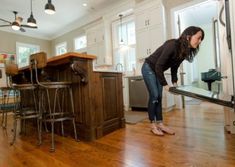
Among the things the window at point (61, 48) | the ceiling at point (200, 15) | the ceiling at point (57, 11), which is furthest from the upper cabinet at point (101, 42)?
the ceiling at point (200, 15)

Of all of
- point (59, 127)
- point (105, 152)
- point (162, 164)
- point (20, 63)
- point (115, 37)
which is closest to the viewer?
point (162, 164)

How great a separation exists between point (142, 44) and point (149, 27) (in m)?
0.45

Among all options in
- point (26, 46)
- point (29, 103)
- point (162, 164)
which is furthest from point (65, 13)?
point (162, 164)

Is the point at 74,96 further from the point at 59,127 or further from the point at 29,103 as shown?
the point at 29,103

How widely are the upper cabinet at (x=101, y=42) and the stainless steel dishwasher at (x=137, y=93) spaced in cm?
168

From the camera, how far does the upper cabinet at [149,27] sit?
4062 mm

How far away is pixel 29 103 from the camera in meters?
3.21

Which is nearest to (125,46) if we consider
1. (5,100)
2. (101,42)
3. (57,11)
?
(101,42)

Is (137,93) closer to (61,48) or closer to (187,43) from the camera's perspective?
(187,43)

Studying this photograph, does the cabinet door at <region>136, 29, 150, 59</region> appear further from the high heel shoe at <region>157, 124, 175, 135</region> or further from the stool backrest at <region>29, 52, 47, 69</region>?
the stool backrest at <region>29, 52, 47, 69</region>

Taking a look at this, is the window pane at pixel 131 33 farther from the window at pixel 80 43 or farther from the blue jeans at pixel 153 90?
the blue jeans at pixel 153 90

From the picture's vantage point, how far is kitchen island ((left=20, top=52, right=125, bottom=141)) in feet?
6.63

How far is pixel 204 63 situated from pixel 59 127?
21.2 feet

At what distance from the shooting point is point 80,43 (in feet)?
22.6
